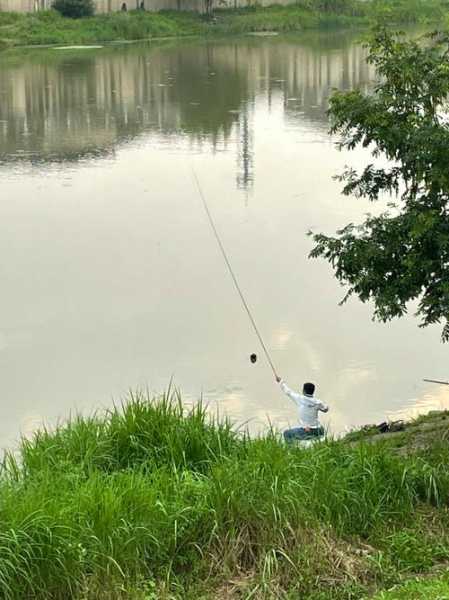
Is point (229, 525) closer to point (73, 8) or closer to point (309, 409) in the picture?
point (309, 409)

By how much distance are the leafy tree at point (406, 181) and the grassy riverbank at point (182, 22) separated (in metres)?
34.8

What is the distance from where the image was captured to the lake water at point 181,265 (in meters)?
9.14

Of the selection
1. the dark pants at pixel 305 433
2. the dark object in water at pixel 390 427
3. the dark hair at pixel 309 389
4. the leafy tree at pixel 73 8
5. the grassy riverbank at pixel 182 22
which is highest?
the leafy tree at pixel 73 8

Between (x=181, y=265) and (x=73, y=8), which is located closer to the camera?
(x=181, y=265)

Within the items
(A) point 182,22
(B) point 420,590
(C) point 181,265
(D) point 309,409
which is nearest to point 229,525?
(B) point 420,590

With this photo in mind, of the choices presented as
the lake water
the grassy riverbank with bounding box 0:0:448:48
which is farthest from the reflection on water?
the grassy riverbank with bounding box 0:0:448:48

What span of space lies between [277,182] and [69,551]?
45.5 feet

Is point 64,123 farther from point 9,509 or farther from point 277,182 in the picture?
point 9,509

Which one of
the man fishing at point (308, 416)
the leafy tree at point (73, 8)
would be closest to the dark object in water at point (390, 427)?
the man fishing at point (308, 416)

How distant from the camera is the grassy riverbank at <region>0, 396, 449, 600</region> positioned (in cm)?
439

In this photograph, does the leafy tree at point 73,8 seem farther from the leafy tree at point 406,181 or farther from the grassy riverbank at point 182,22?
the leafy tree at point 406,181

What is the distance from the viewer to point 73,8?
48469mm

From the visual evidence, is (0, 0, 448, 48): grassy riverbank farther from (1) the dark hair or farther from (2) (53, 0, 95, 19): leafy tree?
(1) the dark hair

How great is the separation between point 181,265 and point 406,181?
6.27m
